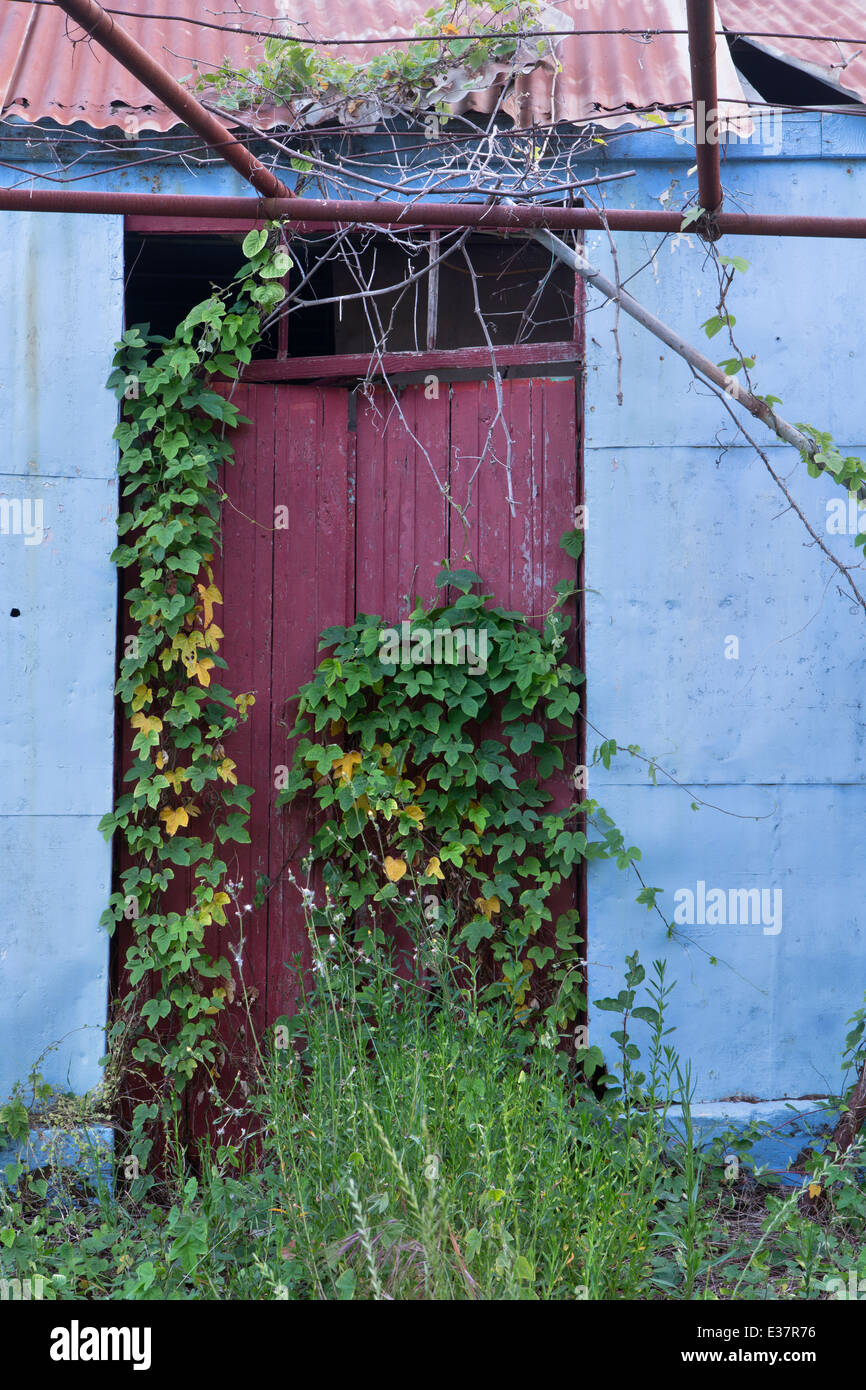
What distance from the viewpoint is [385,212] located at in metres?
3.03

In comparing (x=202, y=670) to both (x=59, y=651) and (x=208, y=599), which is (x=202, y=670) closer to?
(x=208, y=599)

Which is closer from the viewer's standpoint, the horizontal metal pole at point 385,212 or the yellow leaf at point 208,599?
the horizontal metal pole at point 385,212

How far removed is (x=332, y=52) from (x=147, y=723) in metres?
2.75

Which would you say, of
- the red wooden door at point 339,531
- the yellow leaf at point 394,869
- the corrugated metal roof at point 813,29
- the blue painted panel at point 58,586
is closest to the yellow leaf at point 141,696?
the blue painted panel at point 58,586

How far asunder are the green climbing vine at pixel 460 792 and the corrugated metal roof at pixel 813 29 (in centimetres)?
232

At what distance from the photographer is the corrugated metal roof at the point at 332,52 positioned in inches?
153

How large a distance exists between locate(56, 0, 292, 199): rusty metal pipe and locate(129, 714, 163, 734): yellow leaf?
1915mm

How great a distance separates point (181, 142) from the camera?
12.9 ft

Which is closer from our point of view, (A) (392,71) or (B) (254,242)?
(B) (254,242)

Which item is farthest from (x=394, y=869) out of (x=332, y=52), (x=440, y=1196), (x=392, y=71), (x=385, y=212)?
(x=332, y=52)

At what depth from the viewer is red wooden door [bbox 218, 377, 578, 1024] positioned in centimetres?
404

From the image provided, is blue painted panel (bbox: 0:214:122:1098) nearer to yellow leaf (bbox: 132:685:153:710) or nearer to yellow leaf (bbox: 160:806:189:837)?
yellow leaf (bbox: 132:685:153:710)

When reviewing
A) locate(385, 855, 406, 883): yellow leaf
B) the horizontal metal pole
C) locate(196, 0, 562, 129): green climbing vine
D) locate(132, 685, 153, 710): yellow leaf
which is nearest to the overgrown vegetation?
locate(385, 855, 406, 883): yellow leaf

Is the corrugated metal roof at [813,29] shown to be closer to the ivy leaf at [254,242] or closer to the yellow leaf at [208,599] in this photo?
the ivy leaf at [254,242]
